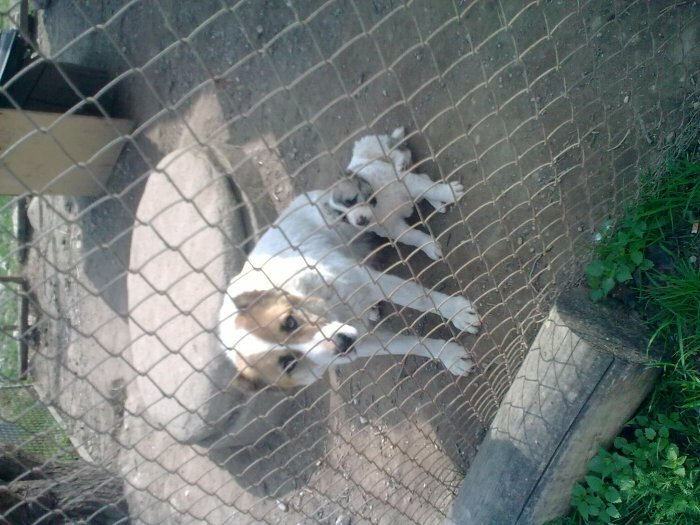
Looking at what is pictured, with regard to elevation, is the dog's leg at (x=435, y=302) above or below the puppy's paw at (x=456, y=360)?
above

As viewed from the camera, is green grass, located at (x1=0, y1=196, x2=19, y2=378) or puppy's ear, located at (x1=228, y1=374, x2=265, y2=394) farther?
green grass, located at (x1=0, y1=196, x2=19, y2=378)

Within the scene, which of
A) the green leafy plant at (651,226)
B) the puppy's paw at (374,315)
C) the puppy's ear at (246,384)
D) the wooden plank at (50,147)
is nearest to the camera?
the green leafy plant at (651,226)

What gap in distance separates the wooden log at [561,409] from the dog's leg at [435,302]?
67cm

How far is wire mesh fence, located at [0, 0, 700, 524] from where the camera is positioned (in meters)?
2.96

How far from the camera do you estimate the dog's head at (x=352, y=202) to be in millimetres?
3307

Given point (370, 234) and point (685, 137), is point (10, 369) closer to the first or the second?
Result: point (370, 234)

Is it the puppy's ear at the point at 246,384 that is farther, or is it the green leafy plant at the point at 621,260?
the puppy's ear at the point at 246,384

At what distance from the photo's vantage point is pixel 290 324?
112 inches

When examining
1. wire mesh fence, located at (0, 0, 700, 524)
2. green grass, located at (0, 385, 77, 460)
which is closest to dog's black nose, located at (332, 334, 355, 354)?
wire mesh fence, located at (0, 0, 700, 524)

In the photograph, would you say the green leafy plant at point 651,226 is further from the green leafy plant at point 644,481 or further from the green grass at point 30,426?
the green grass at point 30,426

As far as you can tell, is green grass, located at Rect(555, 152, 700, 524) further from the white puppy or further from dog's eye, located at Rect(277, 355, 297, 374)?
dog's eye, located at Rect(277, 355, 297, 374)

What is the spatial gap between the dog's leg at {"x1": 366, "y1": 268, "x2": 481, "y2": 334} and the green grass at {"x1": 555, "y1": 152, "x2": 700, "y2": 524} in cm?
87

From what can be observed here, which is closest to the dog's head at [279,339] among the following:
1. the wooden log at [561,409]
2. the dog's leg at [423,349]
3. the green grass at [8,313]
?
the dog's leg at [423,349]

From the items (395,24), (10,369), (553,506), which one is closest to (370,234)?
(395,24)
